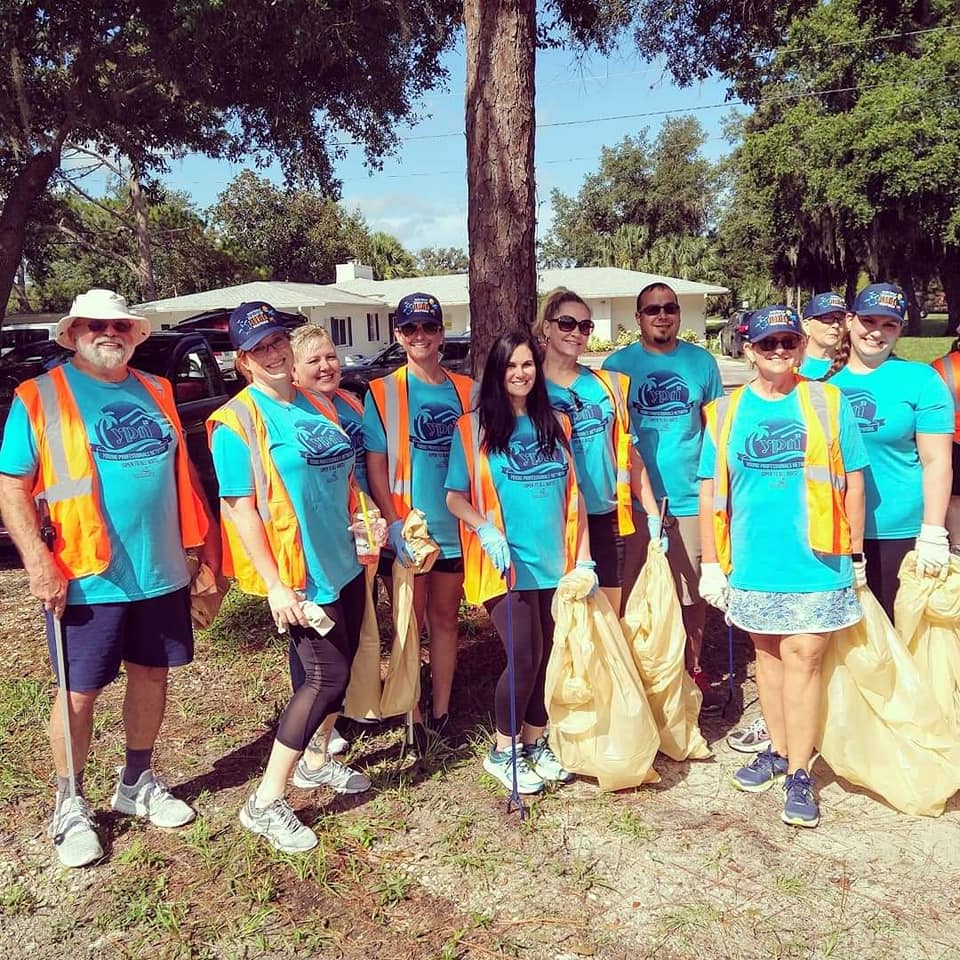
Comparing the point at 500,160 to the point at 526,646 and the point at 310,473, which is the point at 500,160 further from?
the point at 526,646

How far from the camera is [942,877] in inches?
115

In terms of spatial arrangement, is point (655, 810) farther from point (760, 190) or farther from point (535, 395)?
point (760, 190)

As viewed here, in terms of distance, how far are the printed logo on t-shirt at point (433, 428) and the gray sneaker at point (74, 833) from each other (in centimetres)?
183

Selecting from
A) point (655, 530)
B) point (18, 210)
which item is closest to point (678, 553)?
point (655, 530)

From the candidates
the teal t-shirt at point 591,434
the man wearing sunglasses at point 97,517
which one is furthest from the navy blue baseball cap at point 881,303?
the man wearing sunglasses at point 97,517

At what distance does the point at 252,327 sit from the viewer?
307 centimetres

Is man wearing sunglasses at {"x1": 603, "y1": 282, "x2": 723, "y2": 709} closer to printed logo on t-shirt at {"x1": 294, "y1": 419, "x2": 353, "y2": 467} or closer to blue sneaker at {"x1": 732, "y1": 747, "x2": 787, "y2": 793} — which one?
blue sneaker at {"x1": 732, "y1": 747, "x2": 787, "y2": 793}

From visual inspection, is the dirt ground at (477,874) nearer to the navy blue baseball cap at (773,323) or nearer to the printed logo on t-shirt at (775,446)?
the printed logo on t-shirt at (775,446)

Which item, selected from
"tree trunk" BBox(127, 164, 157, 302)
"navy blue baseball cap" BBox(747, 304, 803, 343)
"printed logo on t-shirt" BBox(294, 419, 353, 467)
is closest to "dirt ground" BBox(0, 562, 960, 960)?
"printed logo on t-shirt" BBox(294, 419, 353, 467)

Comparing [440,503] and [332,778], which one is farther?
[440,503]

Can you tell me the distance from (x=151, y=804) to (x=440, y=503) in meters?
1.59

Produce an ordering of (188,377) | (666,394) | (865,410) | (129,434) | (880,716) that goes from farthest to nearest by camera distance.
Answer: (188,377) → (666,394) → (865,410) → (880,716) → (129,434)

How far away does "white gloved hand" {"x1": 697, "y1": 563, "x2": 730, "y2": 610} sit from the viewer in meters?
3.39

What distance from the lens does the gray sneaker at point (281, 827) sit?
313 centimetres
